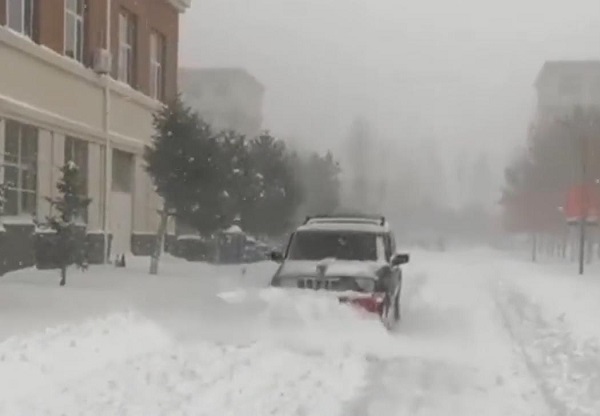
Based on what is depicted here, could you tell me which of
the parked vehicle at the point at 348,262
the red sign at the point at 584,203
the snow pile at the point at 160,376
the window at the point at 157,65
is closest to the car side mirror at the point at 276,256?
the parked vehicle at the point at 348,262

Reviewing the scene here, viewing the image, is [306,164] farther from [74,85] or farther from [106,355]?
[106,355]

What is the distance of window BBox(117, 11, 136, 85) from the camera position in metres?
32.8

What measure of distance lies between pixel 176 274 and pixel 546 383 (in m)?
18.5

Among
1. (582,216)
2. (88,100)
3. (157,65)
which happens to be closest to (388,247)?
(88,100)

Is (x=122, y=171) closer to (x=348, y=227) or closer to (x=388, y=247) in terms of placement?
(x=348, y=227)

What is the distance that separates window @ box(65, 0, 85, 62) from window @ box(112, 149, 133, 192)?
14.1 ft

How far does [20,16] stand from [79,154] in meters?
5.30

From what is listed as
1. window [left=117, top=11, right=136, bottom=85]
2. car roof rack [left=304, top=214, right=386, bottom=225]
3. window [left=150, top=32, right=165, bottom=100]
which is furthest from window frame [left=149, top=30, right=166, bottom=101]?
car roof rack [left=304, top=214, right=386, bottom=225]

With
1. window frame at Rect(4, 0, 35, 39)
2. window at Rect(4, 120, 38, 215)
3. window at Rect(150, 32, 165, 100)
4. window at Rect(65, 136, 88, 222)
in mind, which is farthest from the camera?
window at Rect(150, 32, 165, 100)

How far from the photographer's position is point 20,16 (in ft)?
81.0

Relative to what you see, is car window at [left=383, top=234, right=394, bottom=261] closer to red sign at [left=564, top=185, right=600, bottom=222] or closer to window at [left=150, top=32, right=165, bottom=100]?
window at [left=150, top=32, right=165, bottom=100]

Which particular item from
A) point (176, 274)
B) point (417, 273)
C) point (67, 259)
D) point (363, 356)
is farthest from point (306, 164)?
point (363, 356)

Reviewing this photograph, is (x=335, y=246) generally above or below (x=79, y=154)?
below

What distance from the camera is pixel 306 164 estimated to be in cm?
7069
